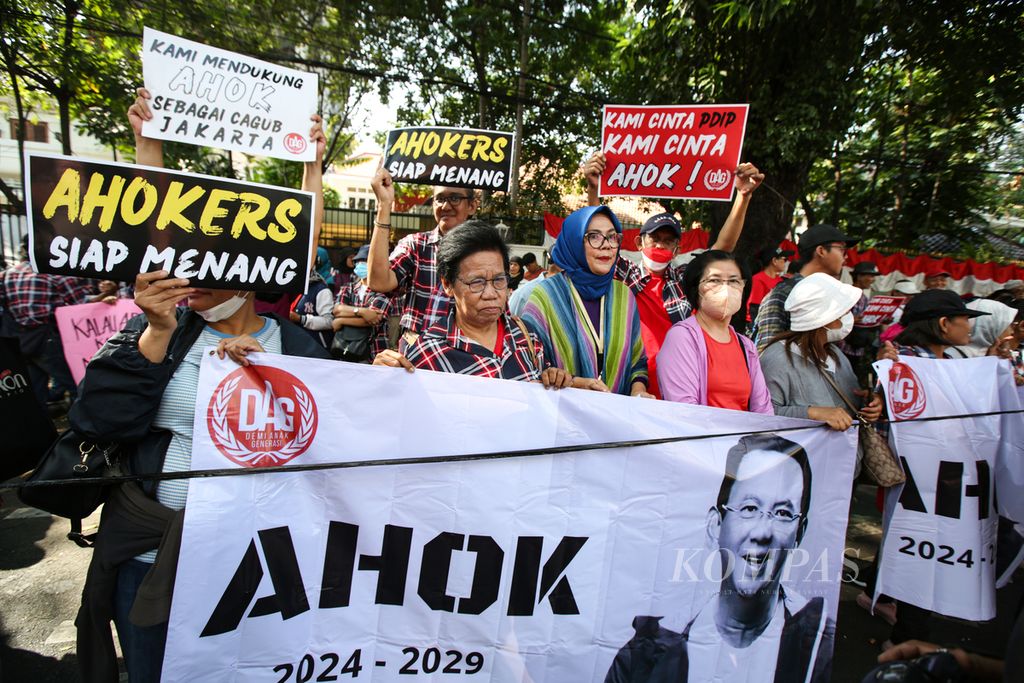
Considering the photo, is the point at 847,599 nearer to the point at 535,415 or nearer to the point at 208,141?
the point at 535,415

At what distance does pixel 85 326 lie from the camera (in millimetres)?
4277

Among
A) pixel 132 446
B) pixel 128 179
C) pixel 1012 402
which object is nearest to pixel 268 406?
pixel 132 446

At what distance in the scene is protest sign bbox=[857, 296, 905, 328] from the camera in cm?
564

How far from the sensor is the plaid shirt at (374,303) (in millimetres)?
3326

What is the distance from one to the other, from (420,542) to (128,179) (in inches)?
55.4

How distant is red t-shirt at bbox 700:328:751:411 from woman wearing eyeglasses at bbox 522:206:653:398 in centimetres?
32

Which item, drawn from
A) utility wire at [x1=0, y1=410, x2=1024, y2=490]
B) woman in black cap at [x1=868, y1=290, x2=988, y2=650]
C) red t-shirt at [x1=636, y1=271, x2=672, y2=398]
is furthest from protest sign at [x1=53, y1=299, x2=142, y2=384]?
woman in black cap at [x1=868, y1=290, x2=988, y2=650]

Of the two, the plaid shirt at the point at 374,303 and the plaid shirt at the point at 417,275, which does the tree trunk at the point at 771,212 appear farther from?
the plaid shirt at the point at 417,275

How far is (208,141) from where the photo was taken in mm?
3002

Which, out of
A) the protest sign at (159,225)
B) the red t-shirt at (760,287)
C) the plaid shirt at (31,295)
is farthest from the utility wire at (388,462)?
the plaid shirt at (31,295)

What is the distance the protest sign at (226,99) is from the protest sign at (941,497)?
3151mm

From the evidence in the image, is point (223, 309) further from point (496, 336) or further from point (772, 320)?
point (772, 320)

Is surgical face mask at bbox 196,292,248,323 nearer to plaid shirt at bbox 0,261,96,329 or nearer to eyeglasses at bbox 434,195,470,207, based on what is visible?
eyeglasses at bbox 434,195,470,207

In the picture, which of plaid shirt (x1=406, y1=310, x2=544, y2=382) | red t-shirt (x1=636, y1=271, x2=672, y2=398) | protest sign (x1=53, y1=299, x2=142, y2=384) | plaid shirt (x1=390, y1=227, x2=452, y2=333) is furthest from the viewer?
protest sign (x1=53, y1=299, x2=142, y2=384)
